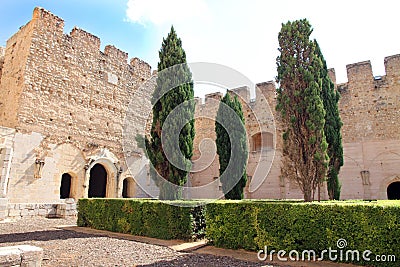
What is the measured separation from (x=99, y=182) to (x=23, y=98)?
20.1 feet

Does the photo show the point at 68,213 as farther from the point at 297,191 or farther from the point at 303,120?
the point at 297,191

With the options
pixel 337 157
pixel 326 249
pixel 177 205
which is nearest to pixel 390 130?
pixel 337 157

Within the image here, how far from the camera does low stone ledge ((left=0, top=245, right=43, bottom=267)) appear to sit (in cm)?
310

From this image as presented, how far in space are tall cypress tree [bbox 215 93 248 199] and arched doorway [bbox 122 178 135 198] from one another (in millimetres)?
5523

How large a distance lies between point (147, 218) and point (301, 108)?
4.57 m

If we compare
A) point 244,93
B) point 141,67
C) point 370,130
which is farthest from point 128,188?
point 370,130

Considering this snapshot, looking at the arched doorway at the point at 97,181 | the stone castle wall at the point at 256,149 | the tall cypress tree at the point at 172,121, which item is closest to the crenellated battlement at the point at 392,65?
the stone castle wall at the point at 256,149

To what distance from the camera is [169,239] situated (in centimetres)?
634

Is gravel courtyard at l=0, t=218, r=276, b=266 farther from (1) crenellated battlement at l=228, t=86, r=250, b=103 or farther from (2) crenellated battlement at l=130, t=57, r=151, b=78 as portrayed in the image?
(1) crenellated battlement at l=228, t=86, r=250, b=103

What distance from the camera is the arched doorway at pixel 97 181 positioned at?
48.9 ft

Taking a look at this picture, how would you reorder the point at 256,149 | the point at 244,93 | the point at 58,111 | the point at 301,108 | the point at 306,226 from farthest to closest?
1. the point at 244,93
2. the point at 256,149
3. the point at 58,111
4. the point at 301,108
5. the point at 306,226

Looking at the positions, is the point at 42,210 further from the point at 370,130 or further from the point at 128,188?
the point at 370,130

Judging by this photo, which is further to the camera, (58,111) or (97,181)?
(97,181)

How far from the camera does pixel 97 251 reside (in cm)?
518
